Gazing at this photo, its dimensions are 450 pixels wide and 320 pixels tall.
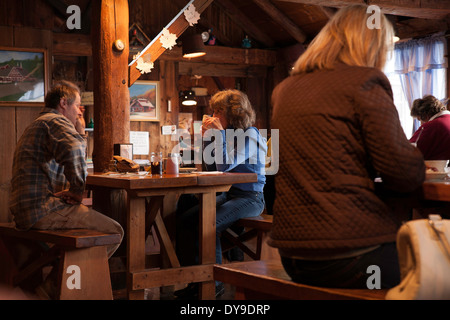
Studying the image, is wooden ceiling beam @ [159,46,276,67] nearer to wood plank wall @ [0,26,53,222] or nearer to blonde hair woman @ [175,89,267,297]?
wood plank wall @ [0,26,53,222]

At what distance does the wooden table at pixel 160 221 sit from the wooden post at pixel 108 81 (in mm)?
929

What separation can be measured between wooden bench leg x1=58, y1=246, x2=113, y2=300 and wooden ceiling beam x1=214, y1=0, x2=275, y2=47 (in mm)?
6832

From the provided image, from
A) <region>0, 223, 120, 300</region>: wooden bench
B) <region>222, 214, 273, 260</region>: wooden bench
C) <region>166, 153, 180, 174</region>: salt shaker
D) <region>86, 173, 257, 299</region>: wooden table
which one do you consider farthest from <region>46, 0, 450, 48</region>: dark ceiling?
<region>0, 223, 120, 300</region>: wooden bench

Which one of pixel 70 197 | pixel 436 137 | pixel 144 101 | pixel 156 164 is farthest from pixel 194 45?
pixel 70 197

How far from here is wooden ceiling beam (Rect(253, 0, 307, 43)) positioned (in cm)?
855

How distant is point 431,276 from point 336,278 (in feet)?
1.12

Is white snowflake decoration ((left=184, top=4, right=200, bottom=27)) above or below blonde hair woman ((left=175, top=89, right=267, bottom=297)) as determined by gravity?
above

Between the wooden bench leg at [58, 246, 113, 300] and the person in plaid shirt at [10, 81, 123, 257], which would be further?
the person in plaid shirt at [10, 81, 123, 257]

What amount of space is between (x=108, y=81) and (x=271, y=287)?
122 inches

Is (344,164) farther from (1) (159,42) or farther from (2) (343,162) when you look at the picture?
(1) (159,42)

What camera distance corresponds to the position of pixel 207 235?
375cm

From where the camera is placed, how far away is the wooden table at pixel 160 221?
345 cm
